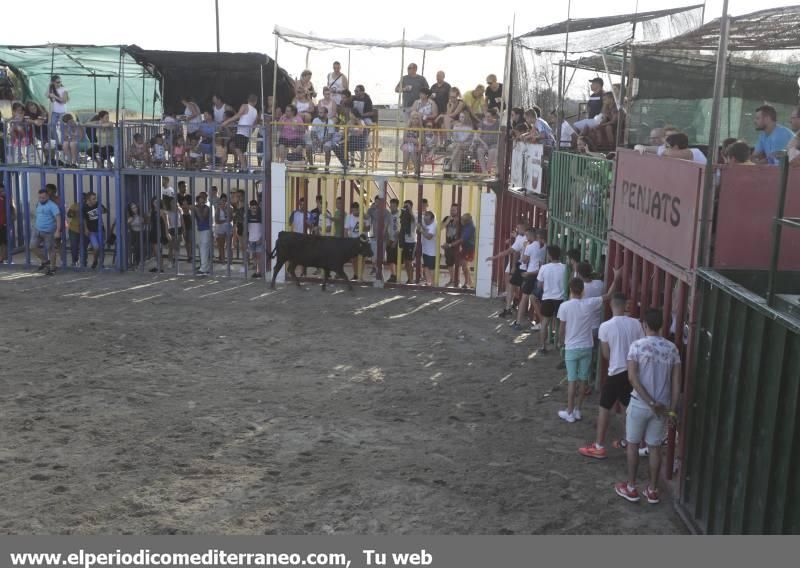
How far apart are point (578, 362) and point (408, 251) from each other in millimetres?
9270

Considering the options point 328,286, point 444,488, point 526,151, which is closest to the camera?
point 444,488

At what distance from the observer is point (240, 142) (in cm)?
1991

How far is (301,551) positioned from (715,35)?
9.69 m

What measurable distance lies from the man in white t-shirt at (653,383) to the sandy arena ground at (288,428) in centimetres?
76

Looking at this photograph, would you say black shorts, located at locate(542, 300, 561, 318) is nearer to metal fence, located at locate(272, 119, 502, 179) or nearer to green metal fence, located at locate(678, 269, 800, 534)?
green metal fence, located at locate(678, 269, 800, 534)

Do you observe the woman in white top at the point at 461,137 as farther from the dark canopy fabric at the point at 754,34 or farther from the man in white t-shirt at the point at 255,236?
the dark canopy fabric at the point at 754,34

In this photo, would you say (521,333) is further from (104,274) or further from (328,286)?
(104,274)

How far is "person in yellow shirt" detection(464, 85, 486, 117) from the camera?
19281 mm

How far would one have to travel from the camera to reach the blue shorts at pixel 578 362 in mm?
10141

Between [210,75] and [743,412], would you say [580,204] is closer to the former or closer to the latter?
[743,412]

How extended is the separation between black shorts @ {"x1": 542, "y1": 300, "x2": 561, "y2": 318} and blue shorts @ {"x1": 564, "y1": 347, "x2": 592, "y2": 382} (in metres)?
2.85

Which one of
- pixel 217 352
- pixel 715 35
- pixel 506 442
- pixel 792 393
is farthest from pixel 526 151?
pixel 792 393

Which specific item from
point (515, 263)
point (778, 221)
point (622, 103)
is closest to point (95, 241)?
point (515, 263)

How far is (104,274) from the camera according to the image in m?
20.4
